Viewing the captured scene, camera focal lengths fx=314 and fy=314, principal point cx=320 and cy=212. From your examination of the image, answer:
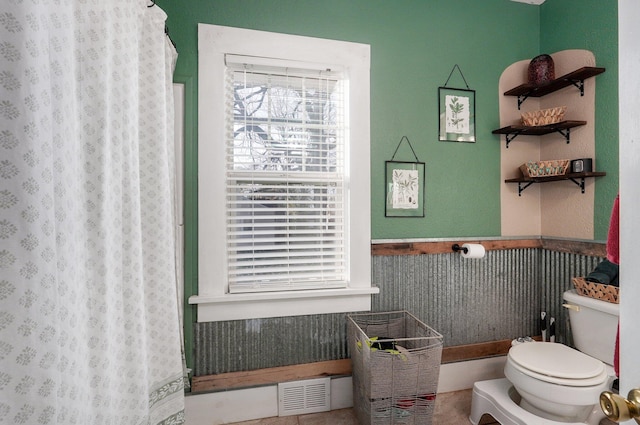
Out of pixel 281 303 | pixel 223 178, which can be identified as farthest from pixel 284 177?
pixel 281 303

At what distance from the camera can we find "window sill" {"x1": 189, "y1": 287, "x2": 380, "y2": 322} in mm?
1701

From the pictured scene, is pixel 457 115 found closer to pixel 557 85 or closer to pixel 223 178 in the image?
pixel 557 85

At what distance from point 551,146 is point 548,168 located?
0.85ft

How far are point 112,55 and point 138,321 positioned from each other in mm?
753

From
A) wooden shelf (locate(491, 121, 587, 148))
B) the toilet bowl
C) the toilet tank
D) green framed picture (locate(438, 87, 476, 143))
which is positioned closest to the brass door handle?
the toilet bowl

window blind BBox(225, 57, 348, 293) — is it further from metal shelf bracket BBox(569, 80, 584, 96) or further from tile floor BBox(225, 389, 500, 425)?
metal shelf bracket BBox(569, 80, 584, 96)

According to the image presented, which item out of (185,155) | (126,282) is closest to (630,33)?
(126,282)

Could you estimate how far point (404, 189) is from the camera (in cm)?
195

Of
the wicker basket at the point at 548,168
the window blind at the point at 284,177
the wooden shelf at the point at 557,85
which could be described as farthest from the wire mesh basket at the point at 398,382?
the wooden shelf at the point at 557,85

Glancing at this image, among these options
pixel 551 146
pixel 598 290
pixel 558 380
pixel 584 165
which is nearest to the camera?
pixel 558 380

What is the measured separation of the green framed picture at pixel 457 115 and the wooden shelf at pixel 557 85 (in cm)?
29

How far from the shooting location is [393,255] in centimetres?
193

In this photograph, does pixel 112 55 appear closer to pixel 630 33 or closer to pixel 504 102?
pixel 630 33

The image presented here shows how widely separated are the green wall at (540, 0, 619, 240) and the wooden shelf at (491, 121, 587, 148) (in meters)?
0.14
